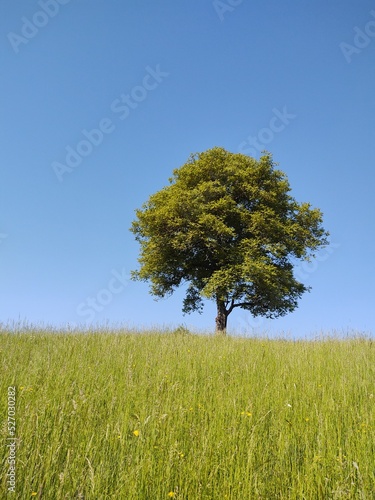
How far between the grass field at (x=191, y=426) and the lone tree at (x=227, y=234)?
10000mm

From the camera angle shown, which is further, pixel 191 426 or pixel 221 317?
pixel 221 317

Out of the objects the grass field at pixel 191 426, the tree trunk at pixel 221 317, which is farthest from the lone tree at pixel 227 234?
the grass field at pixel 191 426

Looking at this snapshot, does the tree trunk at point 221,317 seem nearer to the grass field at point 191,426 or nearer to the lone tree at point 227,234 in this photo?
the lone tree at point 227,234

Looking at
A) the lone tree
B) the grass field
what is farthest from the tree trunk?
the grass field

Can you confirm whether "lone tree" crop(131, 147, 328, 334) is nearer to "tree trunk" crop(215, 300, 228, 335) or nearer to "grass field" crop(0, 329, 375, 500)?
"tree trunk" crop(215, 300, 228, 335)

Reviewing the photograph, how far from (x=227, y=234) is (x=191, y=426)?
15858 mm

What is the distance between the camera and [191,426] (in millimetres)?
4484

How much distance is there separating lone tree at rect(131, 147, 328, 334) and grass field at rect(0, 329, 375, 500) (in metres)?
10.0

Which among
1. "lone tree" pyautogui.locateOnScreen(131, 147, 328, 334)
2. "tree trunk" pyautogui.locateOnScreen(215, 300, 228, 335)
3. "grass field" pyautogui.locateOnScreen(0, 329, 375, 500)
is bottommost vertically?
"grass field" pyautogui.locateOnScreen(0, 329, 375, 500)

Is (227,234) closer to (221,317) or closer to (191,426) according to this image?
A: (221,317)

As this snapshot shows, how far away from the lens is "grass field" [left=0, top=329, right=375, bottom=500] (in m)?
3.19

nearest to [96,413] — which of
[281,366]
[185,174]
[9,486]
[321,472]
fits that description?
[9,486]

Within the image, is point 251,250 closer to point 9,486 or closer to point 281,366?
point 281,366

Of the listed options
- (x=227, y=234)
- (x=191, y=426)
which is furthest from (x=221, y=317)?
(x=191, y=426)
